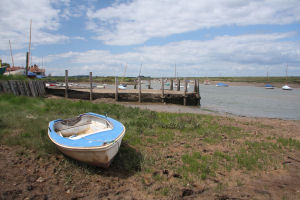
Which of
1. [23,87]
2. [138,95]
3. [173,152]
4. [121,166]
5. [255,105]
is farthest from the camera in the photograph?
[255,105]

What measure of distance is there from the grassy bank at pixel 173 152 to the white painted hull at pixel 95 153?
0.80ft

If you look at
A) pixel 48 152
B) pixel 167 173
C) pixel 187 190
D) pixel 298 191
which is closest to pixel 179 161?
pixel 167 173

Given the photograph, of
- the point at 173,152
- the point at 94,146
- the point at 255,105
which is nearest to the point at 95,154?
the point at 94,146

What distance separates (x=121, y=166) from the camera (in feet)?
18.5

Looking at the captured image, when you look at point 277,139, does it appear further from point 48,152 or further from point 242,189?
point 48,152

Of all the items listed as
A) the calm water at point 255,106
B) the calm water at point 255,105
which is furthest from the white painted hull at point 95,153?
the calm water at point 255,106

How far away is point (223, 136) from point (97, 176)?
19.0ft

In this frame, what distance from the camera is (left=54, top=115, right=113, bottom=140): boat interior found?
700 cm

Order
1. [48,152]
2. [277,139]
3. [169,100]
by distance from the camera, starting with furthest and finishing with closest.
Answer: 1. [169,100]
2. [277,139]
3. [48,152]

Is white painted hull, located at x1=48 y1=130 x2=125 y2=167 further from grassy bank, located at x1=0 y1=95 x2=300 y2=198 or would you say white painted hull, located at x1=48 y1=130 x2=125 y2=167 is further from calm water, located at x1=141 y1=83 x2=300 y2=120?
calm water, located at x1=141 y1=83 x2=300 y2=120

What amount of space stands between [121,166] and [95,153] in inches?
40.7

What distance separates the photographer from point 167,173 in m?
5.43

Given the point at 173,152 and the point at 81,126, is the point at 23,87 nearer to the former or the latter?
the point at 81,126

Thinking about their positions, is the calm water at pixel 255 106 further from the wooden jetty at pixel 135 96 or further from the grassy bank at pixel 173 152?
the grassy bank at pixel 173 152
